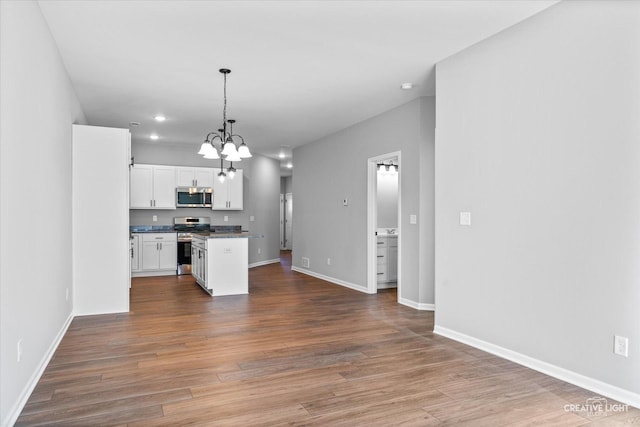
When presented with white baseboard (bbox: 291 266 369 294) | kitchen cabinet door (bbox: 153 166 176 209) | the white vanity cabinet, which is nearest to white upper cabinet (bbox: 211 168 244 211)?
kitchen cabinet door (bbox: 153 166 176 209)

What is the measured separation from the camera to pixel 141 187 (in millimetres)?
8477

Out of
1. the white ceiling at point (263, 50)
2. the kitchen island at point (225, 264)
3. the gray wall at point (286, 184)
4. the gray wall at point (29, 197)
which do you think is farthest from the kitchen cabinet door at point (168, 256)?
the gray wall at point (286, 184)

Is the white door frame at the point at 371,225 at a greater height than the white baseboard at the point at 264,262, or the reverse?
the white door frame at the point at 371,225

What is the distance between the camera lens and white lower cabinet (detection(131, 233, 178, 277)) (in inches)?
324

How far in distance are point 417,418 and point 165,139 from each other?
7486 millimetres

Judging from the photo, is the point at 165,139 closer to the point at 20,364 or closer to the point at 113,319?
the point at 113,319

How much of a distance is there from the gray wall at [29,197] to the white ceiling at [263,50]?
0.47m

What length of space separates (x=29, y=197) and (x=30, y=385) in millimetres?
1216

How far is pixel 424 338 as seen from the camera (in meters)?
4.04

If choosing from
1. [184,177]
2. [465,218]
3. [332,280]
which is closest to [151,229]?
[184,177]

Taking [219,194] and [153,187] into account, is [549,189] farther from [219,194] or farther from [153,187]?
[153,187]

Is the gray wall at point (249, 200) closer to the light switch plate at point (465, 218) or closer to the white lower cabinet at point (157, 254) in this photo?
the white lower cabinet at point (157, 254)

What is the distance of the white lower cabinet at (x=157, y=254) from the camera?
27.0ft

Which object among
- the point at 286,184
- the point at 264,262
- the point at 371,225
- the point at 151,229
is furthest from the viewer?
the point at 286,184
